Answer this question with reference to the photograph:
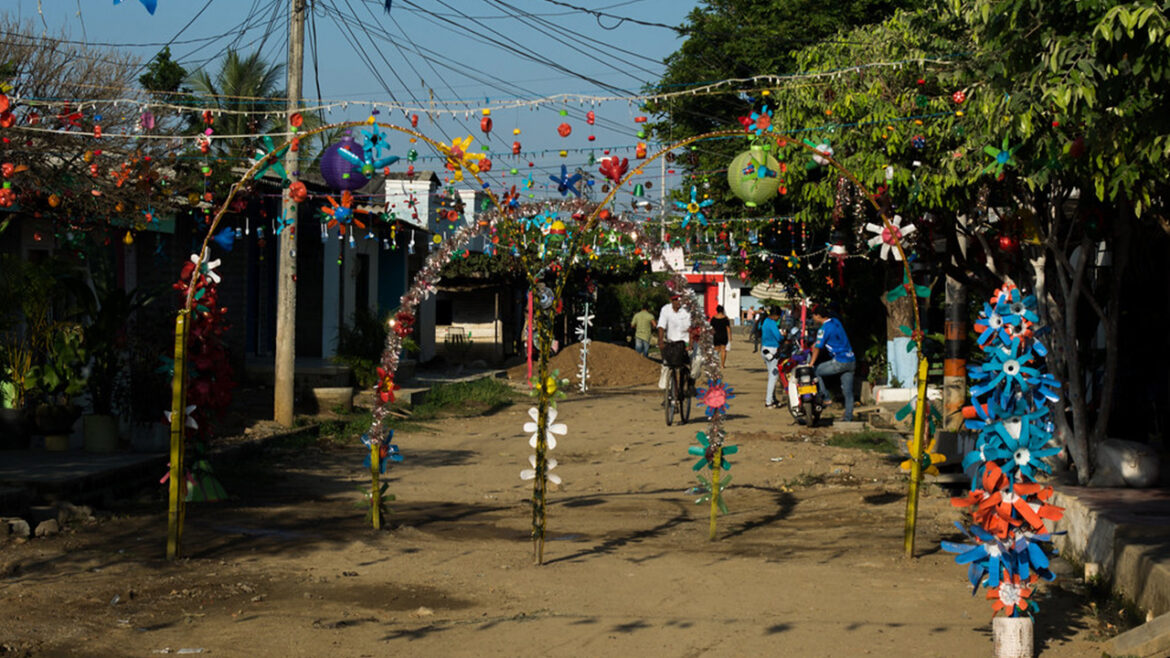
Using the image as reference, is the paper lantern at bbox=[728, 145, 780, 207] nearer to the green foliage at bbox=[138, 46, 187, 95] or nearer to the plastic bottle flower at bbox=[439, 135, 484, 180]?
the plastic bottle flower at bbox=[439, 135, 484, 180]

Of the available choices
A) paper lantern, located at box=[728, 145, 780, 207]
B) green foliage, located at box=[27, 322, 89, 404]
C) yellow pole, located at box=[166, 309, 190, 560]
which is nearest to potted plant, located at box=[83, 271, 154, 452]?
green foliage, located at box=[27, 322, 89, 404]

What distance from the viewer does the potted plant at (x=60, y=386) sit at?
484 inches

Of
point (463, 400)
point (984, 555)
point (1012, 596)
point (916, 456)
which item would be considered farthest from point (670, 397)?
point (1012, 596)

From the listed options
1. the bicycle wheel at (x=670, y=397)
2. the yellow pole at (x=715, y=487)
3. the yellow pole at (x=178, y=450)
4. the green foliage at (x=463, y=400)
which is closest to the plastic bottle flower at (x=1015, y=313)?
the yellow pole at (x=715, y=487)

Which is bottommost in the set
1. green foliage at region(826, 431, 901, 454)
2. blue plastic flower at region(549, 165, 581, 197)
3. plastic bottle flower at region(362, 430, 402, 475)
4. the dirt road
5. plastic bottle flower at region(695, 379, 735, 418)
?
the dirt road

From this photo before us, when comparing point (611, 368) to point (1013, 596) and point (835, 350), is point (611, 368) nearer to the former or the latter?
point (835, 350)

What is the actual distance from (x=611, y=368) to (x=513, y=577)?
2093 cm

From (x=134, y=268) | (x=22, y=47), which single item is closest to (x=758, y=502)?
(x=134, y=268)

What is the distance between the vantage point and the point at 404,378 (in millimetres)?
23719

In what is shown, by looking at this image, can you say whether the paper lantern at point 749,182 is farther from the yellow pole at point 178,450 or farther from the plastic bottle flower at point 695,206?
the yellow pole at point 178,450

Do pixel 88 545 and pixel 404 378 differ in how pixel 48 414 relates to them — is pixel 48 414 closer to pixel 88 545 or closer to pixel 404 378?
pixel 88 545

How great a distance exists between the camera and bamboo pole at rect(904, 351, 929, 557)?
8.56 metres

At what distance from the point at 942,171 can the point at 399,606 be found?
7.03 metres

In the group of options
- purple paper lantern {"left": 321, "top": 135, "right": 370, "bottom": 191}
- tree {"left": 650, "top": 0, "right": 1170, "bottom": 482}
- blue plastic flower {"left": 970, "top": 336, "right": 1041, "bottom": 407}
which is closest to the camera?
tree {"left": 650, "top": 0, "right": 1170, "bottom": 482}
